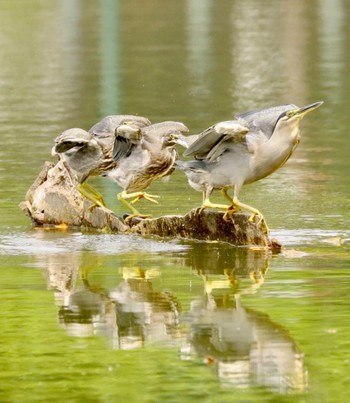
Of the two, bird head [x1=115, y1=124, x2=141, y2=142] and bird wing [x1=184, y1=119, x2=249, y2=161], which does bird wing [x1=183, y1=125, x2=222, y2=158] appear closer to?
bird wing [x1=184, y1=119, x2=249, y2=161]

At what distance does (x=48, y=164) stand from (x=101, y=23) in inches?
1137

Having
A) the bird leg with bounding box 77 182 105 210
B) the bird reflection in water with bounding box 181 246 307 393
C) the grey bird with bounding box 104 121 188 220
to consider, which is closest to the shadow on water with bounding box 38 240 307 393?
the bird reflection in water with bounding box 181 246 307 393

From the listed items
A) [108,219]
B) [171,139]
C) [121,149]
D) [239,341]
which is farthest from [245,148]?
[239,341]

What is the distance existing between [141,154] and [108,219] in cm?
62

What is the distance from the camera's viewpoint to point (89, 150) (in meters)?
13.7

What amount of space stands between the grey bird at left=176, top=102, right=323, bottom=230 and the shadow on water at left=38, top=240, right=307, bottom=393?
54 centimetres

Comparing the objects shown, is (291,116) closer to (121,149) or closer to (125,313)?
(121,149)

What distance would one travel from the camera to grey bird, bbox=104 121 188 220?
13.6m

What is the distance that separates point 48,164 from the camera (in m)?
14.7

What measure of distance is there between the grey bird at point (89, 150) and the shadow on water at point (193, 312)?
4.22ft

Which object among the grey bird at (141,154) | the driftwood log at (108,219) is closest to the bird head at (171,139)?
the grey bird at (141,154)

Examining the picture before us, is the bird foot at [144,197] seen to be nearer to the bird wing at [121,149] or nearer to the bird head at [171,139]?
the bird wing at [121,149]

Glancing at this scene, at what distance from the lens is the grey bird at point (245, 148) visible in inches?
489

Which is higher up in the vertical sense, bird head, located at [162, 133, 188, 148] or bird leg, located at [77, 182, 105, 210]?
bird head, located at [162, 133, 188, 148]
